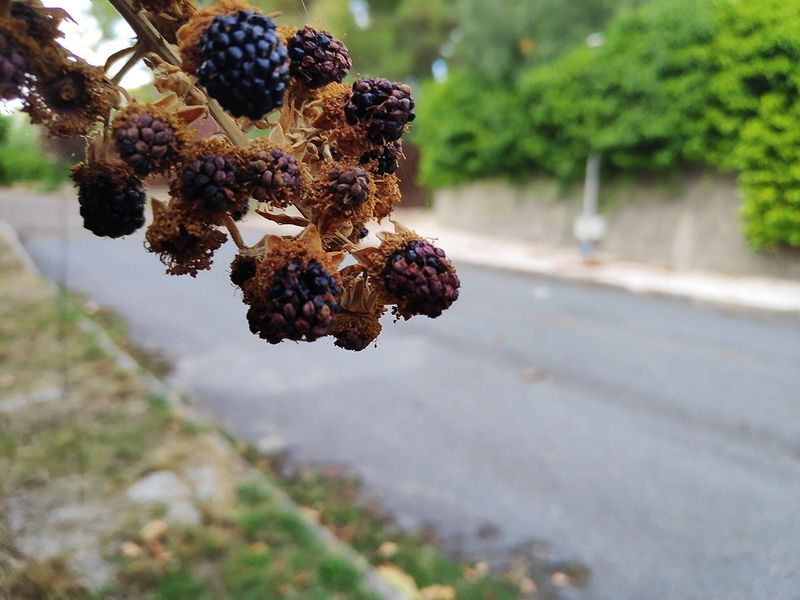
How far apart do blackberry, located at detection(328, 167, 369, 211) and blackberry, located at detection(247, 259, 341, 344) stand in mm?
75

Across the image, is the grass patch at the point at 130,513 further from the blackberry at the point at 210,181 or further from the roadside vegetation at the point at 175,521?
the blackberry at the point at 210,181

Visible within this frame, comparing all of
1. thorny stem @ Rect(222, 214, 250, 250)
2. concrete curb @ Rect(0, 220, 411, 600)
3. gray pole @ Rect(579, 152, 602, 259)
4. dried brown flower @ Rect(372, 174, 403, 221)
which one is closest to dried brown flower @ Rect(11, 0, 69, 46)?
thorny stem @ Rect(222, 214, 250, 250)

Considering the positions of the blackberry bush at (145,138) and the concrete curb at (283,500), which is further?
the concrete curb at (283,500)

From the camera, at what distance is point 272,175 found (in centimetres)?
66

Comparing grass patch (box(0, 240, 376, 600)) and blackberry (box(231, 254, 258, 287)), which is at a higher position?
blackberry (box(231, 254, 258, 287))

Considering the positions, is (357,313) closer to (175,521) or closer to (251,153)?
(251,153)

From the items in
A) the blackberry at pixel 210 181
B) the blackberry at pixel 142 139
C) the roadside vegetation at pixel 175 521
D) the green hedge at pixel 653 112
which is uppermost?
the green hedge at pixel 653 112

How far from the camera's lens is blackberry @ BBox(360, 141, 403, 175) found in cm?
78

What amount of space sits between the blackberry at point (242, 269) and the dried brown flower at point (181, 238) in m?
0.03

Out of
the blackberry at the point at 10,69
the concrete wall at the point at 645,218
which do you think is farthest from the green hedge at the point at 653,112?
the blackberry at the point at 10,69

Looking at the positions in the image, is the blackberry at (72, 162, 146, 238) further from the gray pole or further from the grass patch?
the gray pole

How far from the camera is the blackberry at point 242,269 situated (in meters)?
0.76

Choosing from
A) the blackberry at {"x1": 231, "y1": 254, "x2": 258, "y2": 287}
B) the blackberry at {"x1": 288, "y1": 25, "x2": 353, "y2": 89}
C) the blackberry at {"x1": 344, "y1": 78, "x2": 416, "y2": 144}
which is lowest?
Result: the blackberry at {"x1": 231, "y1": 254, "x2": 258, "y2": 287}

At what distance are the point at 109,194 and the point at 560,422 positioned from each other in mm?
5066
